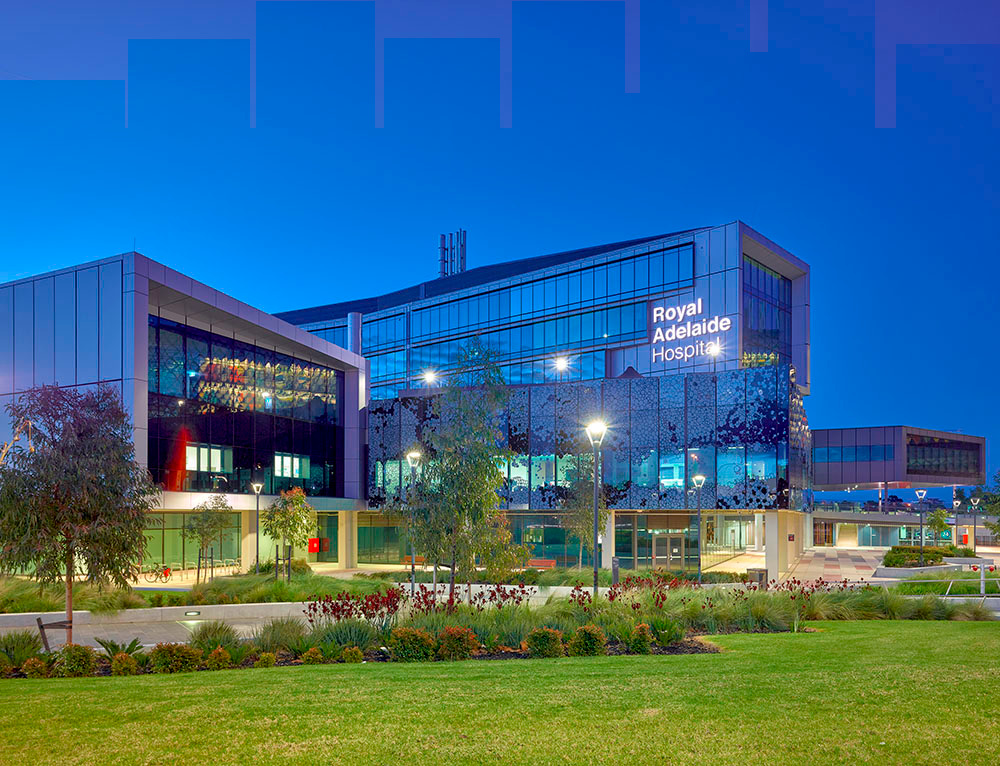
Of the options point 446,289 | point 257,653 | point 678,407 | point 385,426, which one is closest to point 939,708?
point 257,653

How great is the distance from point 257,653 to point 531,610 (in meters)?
5.56

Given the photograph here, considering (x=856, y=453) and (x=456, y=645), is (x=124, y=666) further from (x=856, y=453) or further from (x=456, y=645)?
(x=856, y=453)

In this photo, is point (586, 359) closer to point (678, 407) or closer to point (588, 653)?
point (678, 407)

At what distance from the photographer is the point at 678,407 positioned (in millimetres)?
43250

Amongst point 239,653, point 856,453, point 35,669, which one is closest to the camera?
point 35,669

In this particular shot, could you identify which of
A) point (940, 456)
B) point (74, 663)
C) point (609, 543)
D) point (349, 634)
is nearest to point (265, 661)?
point (349, 634)

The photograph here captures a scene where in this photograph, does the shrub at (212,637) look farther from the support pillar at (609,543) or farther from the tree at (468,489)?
the support pillar at (609,543)

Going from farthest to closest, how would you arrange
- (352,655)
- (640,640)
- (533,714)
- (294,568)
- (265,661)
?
(294,568) → (640,640) → (352,655) → (265,661) → (533,714)

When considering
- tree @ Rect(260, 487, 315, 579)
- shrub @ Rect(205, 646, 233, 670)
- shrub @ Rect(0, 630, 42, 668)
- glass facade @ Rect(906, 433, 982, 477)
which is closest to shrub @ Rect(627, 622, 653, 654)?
shrub @ Rect(205, 646, 233, 670)

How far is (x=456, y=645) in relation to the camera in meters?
14.2

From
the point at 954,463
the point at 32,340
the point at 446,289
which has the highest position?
the point at 446,289

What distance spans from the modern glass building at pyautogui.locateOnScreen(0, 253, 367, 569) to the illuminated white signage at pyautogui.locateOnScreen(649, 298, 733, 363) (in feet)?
70.8

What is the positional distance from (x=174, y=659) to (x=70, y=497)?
4.46m

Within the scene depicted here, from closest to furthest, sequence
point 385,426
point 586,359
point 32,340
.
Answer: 1. point 32,340
2. point 385,426
3. point 586,359
